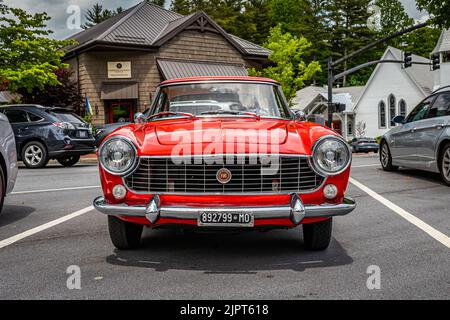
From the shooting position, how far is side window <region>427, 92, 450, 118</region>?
30.9 feet

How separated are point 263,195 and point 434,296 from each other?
141 centimetres

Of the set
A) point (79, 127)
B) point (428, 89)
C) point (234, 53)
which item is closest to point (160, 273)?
point (79, 127)

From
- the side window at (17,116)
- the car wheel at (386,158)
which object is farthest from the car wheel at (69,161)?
the car wheel at (386,158)

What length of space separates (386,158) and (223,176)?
878 centimetres

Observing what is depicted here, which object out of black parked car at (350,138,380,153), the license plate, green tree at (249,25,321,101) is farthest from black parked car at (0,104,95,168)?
black parked car at (350,138,380,153)

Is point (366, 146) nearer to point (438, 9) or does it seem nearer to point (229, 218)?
point (438, 9)

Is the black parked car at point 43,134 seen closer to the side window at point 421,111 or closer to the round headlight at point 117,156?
the side window at point 421,111

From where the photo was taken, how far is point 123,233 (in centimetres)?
458

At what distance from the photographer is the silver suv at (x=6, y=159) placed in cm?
620

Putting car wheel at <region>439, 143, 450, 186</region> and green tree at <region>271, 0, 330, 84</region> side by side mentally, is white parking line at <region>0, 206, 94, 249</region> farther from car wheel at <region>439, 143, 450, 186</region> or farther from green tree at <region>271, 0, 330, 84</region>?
green tree at <region>271, 0, 330, 84</region>

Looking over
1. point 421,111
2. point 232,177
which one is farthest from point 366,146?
point 232,177

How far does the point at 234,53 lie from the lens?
103 feet
